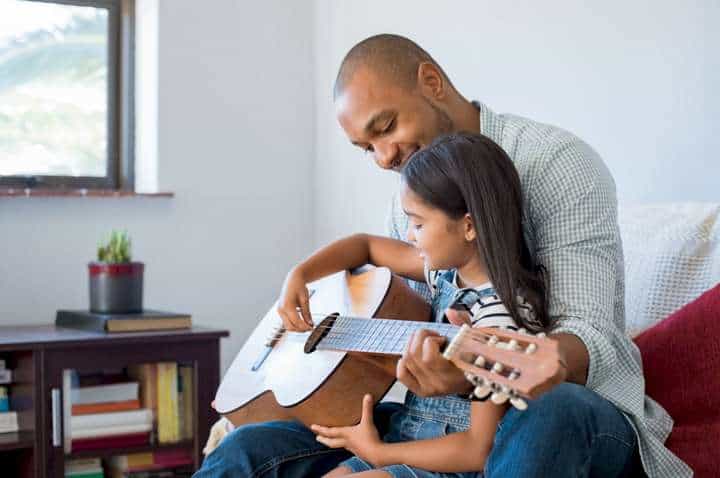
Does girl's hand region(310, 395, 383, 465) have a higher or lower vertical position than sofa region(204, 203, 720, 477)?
lower

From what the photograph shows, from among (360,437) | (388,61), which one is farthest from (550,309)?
(388,61)

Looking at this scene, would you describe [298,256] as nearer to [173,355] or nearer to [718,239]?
[173,355]

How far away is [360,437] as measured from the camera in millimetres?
1464

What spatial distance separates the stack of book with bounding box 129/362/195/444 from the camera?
8.14 ft

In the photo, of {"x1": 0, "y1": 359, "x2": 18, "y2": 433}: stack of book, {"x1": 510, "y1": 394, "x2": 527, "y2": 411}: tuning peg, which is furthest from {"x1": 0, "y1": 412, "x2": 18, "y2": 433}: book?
{"x1": 510, "y1": 394, "x2": 527, "y2": 411}: tuning peg

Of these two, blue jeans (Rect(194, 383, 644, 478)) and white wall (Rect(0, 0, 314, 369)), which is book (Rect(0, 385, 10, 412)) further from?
blue jeans (Rect(194, 383, 644, 478))

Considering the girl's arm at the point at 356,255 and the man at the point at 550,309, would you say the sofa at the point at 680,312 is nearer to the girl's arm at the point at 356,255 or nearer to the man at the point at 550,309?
the man at the point at 550,309

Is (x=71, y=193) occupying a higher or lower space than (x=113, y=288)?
higher

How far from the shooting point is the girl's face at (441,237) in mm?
1379

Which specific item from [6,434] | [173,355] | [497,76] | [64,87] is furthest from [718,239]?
[64,87]

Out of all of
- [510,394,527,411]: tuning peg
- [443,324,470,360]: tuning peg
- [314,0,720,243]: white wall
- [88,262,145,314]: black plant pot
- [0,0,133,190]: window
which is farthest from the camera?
[0,0,133,190]: window

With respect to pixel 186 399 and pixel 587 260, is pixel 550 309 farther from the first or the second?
pixel 186 399

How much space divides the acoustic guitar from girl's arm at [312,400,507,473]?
2.1 inches

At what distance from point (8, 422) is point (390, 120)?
1.24 meters
